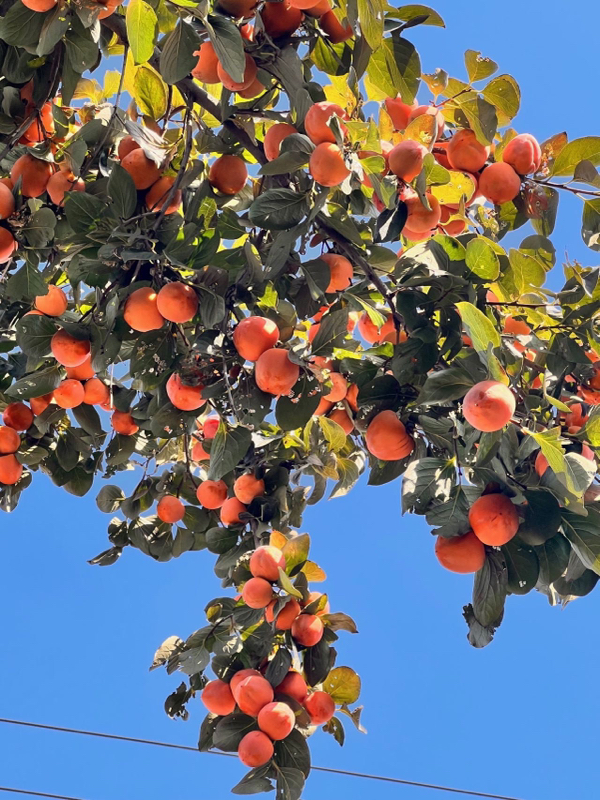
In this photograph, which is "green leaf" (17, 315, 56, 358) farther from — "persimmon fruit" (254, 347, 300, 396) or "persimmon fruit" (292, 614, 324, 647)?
"persimmon fruit" (292, 614, 324, 647)

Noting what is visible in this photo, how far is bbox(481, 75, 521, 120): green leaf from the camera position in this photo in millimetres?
1737

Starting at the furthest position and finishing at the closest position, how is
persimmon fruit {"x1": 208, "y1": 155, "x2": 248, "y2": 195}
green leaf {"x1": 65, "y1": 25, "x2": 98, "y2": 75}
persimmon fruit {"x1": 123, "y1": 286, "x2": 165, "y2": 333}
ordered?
1. persimmon fruit {"x1": 208, "y1": 155, "x2": 248, "y2": 195}
2. green leaf {"x1": 65, "y1": 25, "x2": 98, "y2": 75}
3. persimmon fruit {"x1": 123, "y1": 286, "x2": 165, "y2": 333}

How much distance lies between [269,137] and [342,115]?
238 mm

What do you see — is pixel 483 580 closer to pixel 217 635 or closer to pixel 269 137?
pixel 217 635

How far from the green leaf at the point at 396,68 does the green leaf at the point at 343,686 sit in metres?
1.28

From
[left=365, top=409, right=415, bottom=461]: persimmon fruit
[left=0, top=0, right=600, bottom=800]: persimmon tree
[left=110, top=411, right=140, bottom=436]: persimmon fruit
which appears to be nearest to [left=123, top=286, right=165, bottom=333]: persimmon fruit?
[left=0, top=0, right=600, bottom=800]: persimmon tree

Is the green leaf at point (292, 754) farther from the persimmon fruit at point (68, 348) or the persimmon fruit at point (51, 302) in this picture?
the persimmon fruit at point (51, 302)

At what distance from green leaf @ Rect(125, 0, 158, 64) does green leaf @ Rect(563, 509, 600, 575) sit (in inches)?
43.8

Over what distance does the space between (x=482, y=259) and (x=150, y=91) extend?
0.88 m

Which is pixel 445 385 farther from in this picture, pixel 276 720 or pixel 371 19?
pixel 276 720

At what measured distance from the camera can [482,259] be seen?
152 cm

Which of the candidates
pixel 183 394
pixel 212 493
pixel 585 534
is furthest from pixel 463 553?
pixel 212 493

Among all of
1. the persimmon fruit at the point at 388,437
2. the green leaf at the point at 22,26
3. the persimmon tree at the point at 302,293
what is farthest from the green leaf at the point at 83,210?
the persimmon fruit at the point at 388,437

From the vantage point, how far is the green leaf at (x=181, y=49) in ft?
5.10
